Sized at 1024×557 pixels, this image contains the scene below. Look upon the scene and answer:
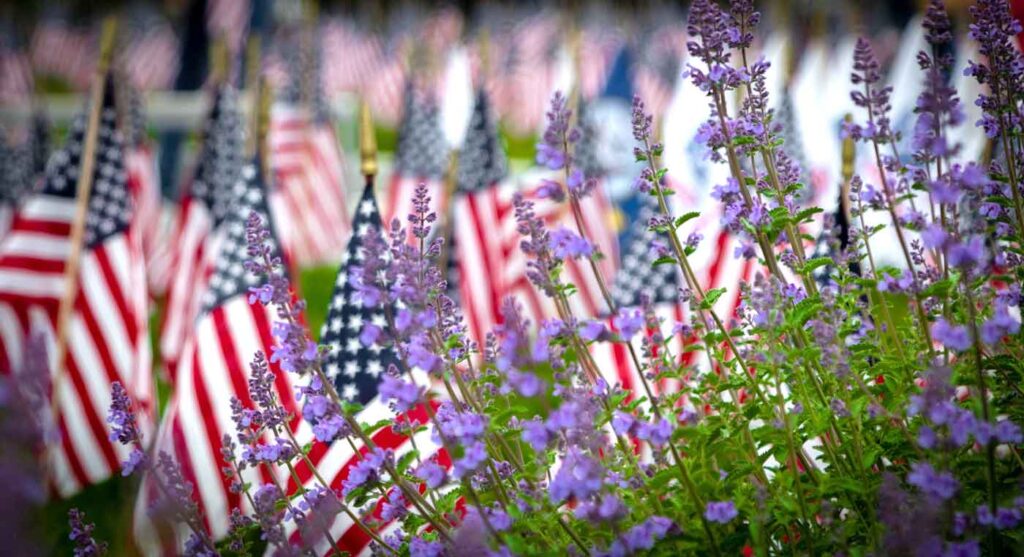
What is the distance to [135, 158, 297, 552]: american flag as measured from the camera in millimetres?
3785

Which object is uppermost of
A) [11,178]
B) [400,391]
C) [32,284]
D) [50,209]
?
[11,178]

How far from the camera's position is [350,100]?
45.9ft

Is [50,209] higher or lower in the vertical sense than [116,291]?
higher

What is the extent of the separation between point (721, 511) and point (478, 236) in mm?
3738

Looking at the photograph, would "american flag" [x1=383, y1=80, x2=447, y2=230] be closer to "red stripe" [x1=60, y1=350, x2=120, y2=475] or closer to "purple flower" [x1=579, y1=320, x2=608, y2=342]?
"red stripe" [x1=60, y1=350, x2=120, y2=475]

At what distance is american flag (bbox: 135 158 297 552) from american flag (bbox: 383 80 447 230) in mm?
2589

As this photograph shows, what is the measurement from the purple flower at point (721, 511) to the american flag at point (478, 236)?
3388 millimetres

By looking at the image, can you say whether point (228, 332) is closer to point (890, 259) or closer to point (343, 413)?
point (343, 413)

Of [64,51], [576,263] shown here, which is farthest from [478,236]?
[64,51]

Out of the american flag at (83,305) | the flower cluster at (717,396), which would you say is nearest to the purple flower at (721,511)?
the flower cluster at (717,396)

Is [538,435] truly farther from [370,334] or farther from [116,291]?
[116,291]

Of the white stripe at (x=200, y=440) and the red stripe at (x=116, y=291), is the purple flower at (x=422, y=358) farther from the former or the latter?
the red stripe at (x=116, y=291)

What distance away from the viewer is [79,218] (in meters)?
4.74

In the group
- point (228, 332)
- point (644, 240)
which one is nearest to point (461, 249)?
point (644, 240)
